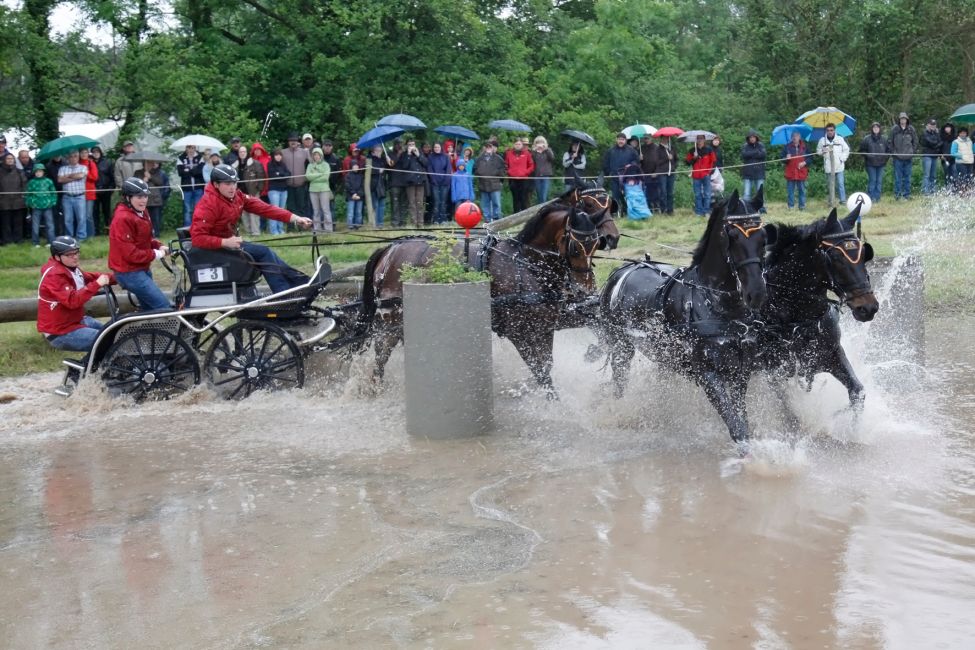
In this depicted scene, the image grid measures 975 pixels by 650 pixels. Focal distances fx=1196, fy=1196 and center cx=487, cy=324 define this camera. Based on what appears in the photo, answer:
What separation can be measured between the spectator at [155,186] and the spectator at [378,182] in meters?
3.58

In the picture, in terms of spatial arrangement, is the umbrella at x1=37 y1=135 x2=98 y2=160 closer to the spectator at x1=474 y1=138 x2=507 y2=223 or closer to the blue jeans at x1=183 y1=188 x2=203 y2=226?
the blue jeans at x1=183 y1=188 x2=203 y2=226

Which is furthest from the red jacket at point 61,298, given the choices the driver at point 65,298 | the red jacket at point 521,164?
the red jacket at point 521,164

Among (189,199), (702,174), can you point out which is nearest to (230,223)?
(189,199)

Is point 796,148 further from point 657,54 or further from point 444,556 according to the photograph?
point 444,556

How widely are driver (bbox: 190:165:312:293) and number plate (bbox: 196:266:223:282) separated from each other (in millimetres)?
196

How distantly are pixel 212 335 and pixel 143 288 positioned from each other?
76 centimetres

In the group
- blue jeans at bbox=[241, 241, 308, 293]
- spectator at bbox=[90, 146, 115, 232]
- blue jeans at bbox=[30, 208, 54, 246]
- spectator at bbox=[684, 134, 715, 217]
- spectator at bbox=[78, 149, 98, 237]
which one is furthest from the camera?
spectator at bbox=[684, 134, 715, 217]

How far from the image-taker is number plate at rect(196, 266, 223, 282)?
10938 millimetres

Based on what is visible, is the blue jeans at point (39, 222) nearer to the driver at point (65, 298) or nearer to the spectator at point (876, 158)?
the driver at point (65, 298)

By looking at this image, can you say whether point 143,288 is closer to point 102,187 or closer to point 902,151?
point 102,187

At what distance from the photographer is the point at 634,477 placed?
8.12 metres

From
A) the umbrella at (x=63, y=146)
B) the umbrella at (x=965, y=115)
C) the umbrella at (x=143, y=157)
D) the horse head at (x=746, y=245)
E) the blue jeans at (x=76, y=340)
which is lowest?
the blue jeans at (x=76, y=340)

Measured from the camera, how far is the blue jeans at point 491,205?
2189 centimetres

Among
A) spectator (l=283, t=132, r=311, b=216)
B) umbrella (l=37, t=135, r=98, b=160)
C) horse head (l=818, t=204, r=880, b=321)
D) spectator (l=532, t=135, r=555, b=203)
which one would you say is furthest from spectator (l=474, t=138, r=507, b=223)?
horse head (l=818, t=204, r=880, b=321)
